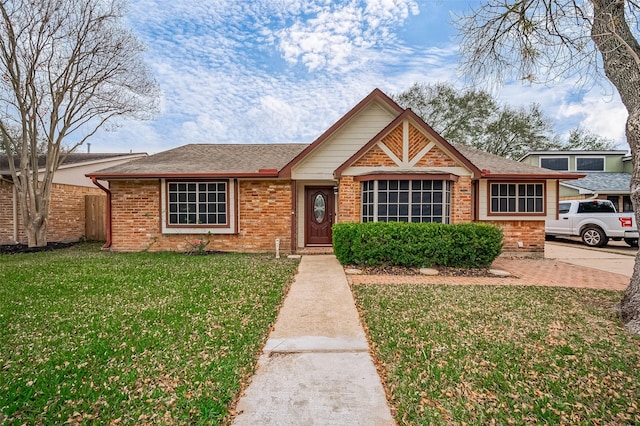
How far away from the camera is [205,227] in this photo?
992cm

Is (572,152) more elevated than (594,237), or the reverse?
(572,152)

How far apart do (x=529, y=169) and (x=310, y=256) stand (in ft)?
25.6

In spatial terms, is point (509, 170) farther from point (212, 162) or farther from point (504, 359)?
point (212, 162)

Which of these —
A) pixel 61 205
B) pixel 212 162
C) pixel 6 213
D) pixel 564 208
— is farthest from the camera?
pixel 564 208

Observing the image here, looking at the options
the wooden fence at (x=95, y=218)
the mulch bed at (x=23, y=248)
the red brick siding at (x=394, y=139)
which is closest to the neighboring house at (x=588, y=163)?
the red brick siding at (x=394, y=139)

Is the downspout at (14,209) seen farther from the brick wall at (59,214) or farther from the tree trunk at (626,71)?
the tree trunk at (626,71)

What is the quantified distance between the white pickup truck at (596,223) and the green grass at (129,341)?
43.5ft

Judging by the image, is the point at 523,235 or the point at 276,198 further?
the point at 276,198

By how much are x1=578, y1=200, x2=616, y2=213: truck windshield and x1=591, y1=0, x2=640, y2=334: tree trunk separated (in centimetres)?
1063

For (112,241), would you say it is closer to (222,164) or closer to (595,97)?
(222,164)

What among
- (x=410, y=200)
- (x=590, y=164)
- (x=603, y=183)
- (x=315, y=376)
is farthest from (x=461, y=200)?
(x=590, y=164)

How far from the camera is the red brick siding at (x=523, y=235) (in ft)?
32.0

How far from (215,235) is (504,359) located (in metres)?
8.75

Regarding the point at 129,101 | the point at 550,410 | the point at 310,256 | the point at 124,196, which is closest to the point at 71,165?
the point at 129,101
